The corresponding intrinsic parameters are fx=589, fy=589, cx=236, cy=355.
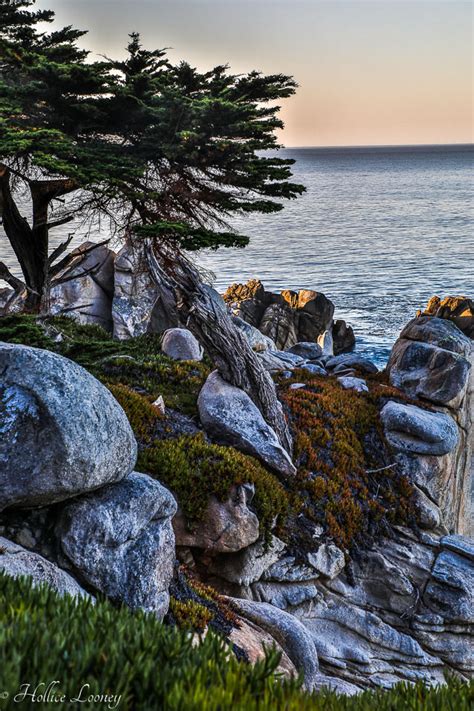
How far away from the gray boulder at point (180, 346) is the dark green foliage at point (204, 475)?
22.7 ft

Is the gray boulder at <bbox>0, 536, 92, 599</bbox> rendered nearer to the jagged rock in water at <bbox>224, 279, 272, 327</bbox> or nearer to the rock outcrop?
the rock outcrop

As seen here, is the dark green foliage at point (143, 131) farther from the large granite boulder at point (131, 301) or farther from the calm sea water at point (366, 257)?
the large granite boulder at point (131, 301)

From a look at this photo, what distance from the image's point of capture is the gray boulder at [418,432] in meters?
15.7

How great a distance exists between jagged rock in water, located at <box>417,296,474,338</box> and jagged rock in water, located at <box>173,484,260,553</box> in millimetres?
31484

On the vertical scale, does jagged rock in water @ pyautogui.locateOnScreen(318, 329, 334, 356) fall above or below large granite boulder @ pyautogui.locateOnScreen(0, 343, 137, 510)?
below

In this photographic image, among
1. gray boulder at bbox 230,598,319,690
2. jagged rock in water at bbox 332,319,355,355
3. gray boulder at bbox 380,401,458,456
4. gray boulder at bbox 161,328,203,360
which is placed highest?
gray boulder at bbox 161,328,203,360

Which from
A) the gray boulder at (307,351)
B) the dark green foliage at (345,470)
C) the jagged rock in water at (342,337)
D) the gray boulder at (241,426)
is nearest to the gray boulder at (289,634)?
the dark green foliage at (345,470)

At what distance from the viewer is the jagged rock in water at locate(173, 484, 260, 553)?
10844mm

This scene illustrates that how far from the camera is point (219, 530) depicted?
10852 mm

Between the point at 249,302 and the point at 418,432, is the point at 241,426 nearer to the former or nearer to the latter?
the point at 418,432

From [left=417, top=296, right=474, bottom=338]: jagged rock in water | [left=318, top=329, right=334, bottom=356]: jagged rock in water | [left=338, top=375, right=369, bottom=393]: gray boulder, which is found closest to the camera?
[left=338, top=375, right=369, bottom=393]: gray boulder

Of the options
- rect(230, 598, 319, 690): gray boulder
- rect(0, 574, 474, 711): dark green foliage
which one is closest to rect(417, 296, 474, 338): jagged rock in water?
rect(230, 598, 319, 690): gray boulder

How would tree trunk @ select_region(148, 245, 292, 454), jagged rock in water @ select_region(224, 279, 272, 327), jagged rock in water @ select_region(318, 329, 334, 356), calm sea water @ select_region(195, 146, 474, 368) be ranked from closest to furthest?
tree trunk @ select_region(148, 245, 292, 454), jagged rock in water @ select_region(318, 329, 334, 356), jagged rock in water @ select_region(224, 279, 272, 327), calm sea water @ select_region(195, 146, 474, 368)

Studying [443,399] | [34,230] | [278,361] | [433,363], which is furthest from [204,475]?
[278,361]
